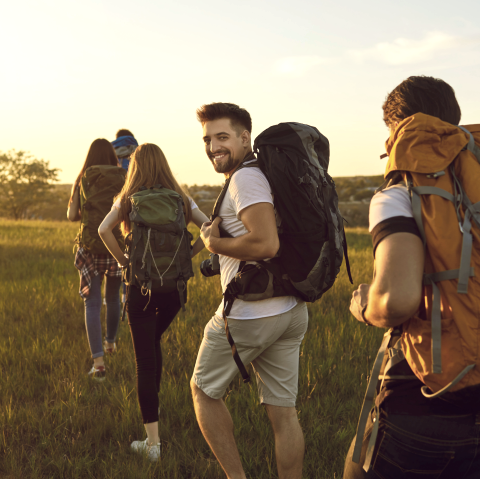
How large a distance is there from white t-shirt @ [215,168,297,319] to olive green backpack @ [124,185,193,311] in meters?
0.78

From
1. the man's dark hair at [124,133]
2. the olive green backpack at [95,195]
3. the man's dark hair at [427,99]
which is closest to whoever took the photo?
the man's dark hair at [427,99]

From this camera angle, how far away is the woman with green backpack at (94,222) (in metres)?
4.45

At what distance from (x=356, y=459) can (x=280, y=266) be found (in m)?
1.02

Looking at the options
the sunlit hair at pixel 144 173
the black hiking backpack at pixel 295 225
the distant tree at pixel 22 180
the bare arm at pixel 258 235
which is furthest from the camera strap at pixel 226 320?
the distant tree at pixel 22 180

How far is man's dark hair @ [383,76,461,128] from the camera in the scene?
5.53 feet

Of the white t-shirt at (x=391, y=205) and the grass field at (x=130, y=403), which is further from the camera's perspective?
the grass field at (x=130, y=403)

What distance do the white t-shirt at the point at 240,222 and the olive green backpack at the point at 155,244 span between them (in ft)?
2.56

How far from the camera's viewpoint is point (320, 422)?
3689mm

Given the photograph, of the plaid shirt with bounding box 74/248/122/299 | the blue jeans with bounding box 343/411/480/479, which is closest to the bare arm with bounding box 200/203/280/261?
the blue jeans with bounding box 343/411/480/479

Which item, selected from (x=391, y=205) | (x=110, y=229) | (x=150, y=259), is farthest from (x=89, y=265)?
(x=391, y=205)

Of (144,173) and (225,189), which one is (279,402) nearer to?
(225,189)

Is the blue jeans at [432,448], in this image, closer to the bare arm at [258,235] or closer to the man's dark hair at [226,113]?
the bare arm at [258,235]

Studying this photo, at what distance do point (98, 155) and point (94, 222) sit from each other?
69cm

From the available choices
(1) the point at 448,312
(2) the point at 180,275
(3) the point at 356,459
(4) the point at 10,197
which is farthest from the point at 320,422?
(4) the point at 10,197
